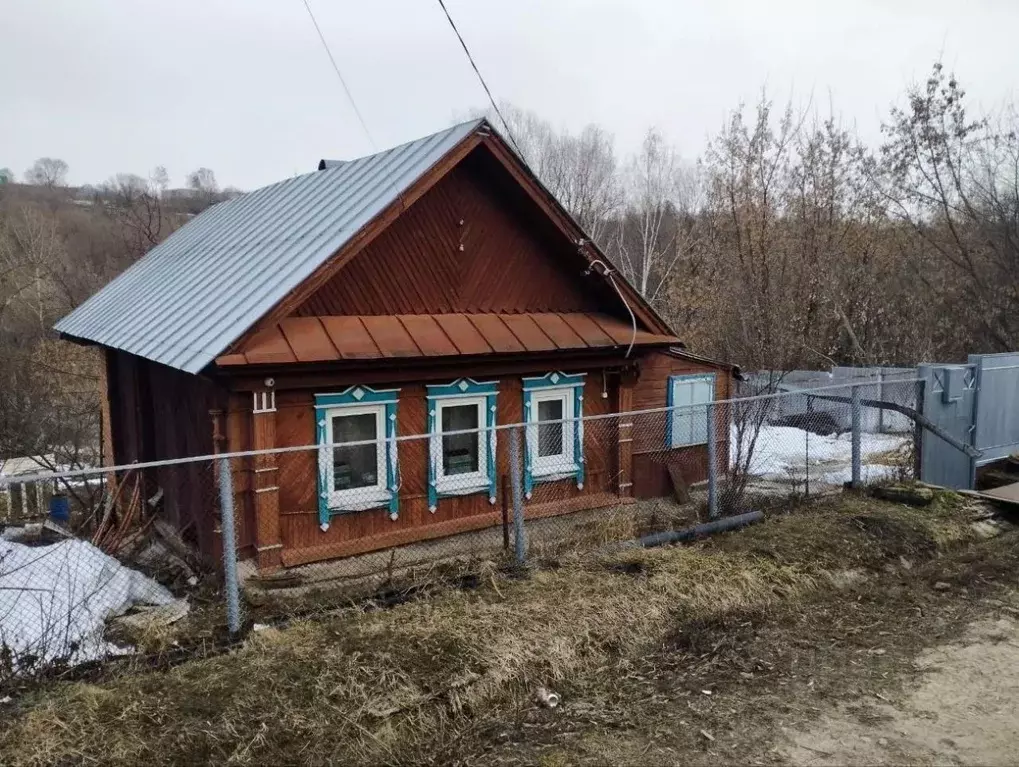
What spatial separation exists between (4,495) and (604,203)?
27.7 m

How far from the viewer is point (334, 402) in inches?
327

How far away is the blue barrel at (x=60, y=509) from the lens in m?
12.4

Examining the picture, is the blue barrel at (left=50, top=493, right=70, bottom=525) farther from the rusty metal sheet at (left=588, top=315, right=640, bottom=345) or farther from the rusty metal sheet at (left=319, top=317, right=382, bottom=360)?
the rusty metal sheet at (left=588, top=315, right=640, bottom=345)

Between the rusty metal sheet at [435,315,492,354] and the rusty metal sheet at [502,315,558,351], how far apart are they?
1.76 ft

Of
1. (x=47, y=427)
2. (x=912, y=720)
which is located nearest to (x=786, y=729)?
(x=912, y=720)

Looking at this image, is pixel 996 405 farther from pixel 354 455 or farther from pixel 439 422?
pixel 354 455

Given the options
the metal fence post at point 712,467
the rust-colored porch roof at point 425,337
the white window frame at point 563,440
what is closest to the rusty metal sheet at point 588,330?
the rust-colored porch roof at point 425,337

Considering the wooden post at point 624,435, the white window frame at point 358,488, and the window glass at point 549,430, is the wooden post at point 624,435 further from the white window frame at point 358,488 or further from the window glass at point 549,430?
the white window frame at point 358,488

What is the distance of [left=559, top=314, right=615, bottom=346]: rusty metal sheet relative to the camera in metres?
9.84

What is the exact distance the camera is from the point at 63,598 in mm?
6617

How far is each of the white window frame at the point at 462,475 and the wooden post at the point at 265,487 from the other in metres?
1.92

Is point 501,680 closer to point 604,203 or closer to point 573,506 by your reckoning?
point 573,506

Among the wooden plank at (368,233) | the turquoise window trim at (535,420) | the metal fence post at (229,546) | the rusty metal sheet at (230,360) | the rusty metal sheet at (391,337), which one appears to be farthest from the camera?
the turquoise window trim at (535,420)

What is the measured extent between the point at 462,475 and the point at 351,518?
146cm
